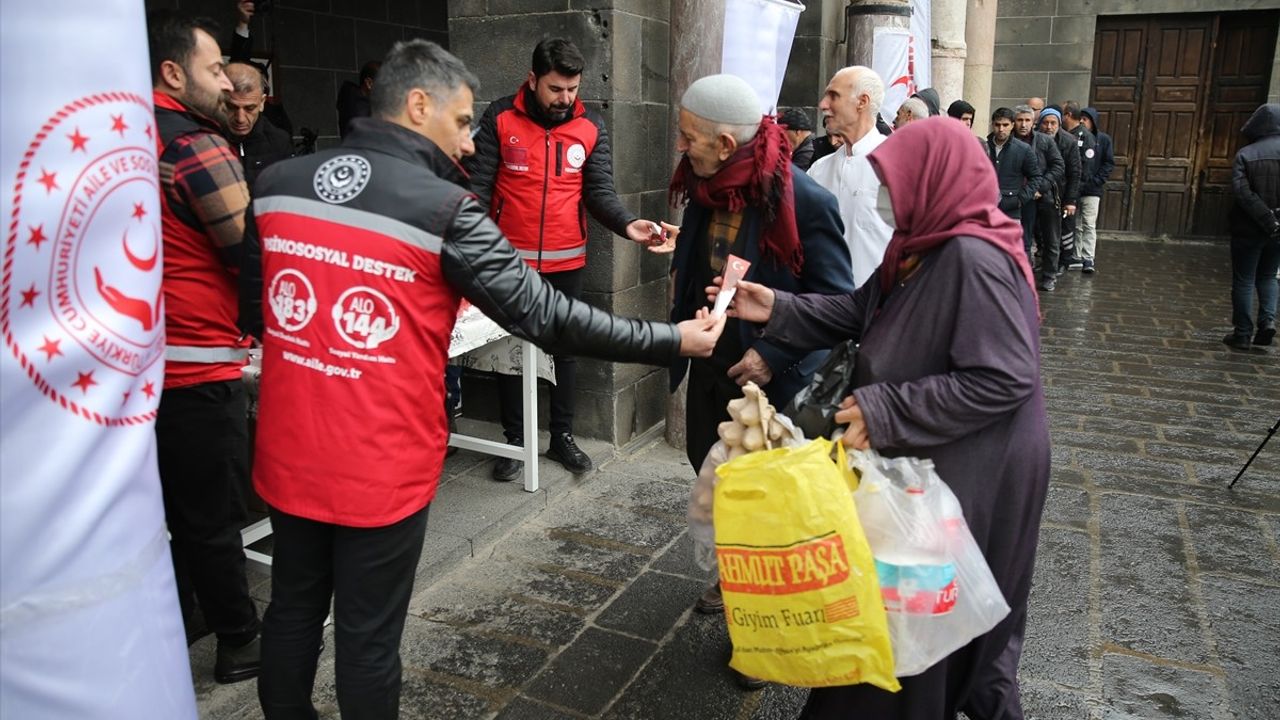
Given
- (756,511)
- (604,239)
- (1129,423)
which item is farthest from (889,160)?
(1129,423)

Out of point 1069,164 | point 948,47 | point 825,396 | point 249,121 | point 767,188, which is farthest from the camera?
point 1069,164

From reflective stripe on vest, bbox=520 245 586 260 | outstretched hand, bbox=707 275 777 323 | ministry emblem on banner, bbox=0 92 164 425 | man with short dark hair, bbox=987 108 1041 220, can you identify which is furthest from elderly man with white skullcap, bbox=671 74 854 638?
man with short dark hair, bbox=987 108 1041 220

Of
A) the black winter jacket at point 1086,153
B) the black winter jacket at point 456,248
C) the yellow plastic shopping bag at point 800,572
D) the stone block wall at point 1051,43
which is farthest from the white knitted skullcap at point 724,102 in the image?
the stone block wall at point 1051,43

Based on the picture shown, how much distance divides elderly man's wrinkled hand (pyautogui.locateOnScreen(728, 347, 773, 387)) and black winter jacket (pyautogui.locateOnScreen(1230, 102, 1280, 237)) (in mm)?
6432

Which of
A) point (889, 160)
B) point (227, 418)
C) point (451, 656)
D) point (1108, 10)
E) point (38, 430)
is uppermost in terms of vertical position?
point (1108, 10)

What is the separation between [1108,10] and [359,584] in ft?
52.5

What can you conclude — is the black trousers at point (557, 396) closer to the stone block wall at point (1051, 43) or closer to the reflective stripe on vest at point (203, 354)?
the reflective stripe on vest at point (203, 354)

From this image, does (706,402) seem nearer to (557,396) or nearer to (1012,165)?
(557,396)

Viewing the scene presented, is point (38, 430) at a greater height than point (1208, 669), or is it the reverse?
point (38, 430)

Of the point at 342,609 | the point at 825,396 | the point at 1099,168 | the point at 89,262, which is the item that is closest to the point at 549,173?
the point at 825,396

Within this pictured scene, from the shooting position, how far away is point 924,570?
2133 mm

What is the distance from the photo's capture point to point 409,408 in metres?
2.22

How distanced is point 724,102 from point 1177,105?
14.8 meters

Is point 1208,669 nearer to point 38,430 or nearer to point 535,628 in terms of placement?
point 535,628
